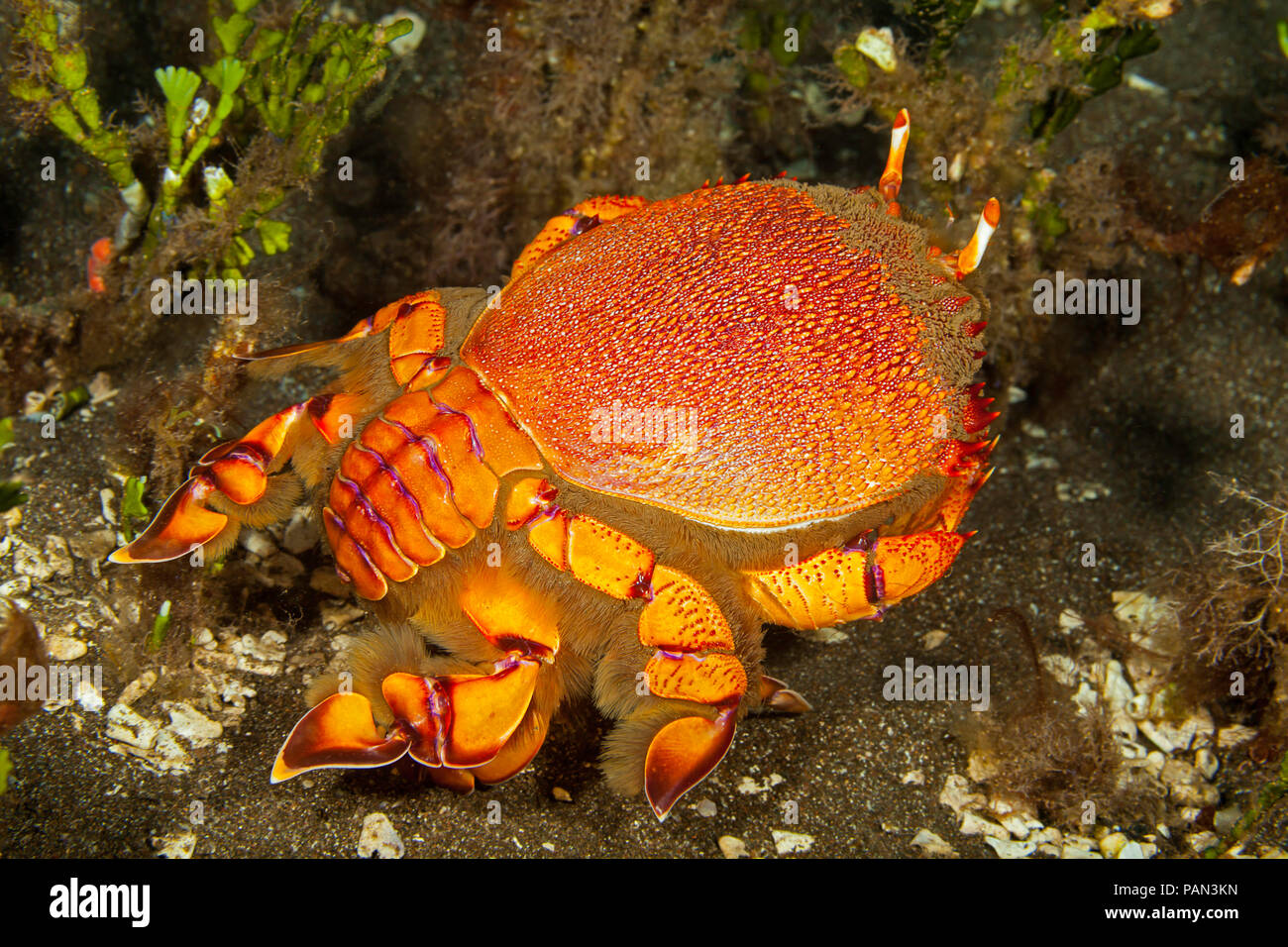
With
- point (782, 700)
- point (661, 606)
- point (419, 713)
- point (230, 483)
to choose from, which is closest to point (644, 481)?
point (661, 606)

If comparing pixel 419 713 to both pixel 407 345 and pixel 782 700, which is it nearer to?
pixel 407 345

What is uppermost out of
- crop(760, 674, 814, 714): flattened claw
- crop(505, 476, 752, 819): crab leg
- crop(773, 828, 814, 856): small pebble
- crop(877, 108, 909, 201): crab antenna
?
crop(877, 108, 909, 201): crab antenna

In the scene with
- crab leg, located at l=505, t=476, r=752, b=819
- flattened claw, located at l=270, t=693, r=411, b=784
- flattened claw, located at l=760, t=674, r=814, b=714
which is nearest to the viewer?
flattened claw, located at l=270, t=693, r=411, b=784

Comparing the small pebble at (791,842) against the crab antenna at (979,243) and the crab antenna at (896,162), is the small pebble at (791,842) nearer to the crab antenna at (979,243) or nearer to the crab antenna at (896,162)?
the crab antenna at (979,243)

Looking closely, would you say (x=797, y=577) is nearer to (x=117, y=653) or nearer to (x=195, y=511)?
(x=195, y=511)

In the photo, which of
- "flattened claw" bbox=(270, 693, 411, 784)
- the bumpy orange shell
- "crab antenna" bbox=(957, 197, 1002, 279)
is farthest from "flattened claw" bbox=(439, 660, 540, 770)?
"crab antenna" bbox=(957, 197, 1002, 279)

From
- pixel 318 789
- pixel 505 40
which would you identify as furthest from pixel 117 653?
pixel 505 40

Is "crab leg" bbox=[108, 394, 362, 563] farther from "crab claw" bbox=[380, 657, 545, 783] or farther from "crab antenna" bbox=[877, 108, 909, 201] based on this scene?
"crab antenna" bbox=[877, 108, 909, 201]
